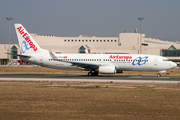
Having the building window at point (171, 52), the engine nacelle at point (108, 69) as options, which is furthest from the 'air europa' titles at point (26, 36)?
the building window at point (171, 52)

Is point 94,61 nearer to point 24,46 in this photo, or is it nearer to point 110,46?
point 24,46

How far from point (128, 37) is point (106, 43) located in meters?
13.0

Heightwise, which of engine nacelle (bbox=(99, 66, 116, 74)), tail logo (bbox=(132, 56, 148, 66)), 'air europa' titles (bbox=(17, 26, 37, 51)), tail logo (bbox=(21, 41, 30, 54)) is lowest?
engine nacelle (bbox=(99, 66, 116, 74))

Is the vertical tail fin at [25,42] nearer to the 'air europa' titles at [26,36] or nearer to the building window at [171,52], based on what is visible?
the 'air europa' titles at [26,36]

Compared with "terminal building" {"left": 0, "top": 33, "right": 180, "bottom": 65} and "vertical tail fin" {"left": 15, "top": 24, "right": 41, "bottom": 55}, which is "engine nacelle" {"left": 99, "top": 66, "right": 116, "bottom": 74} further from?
"terminal building" {"left": 0, "top": 33, "right": 180, "bottom": 65}

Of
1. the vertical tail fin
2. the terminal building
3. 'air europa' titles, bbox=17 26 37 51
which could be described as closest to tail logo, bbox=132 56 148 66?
the vertical tail fin

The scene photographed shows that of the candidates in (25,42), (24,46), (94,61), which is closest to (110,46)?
(94,61)

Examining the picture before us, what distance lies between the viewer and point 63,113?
1370 cm

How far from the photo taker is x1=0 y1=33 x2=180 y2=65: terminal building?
106 metres

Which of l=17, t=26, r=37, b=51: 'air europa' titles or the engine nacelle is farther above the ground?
l=17, t=26, r=37, b=51: 'air europa' titles

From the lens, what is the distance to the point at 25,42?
44.2m

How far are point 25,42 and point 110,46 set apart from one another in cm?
7408

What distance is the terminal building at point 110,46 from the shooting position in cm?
10650

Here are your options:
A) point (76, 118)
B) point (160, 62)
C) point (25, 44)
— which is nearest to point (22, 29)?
point (25, 44)
